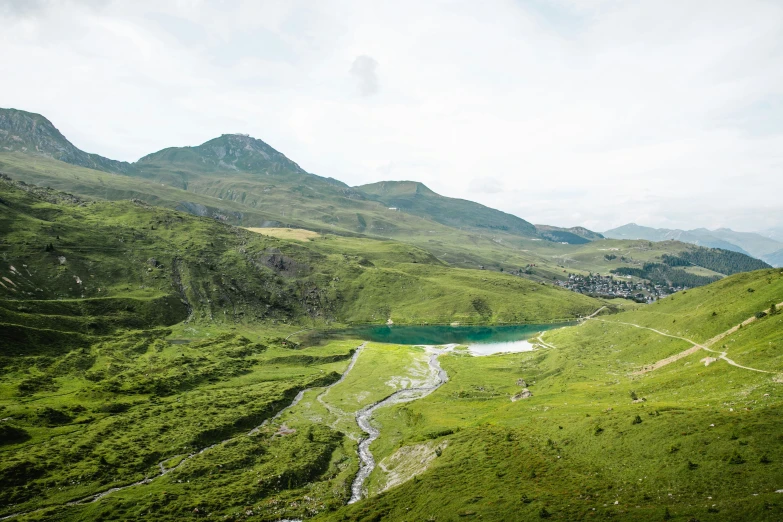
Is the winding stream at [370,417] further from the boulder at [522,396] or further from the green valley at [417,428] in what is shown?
the boulder at [522,396]

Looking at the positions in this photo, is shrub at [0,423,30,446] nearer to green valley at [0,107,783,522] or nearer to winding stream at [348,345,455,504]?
green valley at [0,107,783,522]

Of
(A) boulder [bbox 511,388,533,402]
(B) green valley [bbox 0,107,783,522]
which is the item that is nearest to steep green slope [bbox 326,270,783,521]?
(B) green valley [bbox 0,107,783,522]

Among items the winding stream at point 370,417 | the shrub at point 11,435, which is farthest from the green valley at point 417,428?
the winding stream at point 370,417

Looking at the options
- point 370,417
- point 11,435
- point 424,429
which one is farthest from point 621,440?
point 11,435

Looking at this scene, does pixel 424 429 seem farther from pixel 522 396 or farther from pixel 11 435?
pixel 11 435

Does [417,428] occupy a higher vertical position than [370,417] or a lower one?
higher
